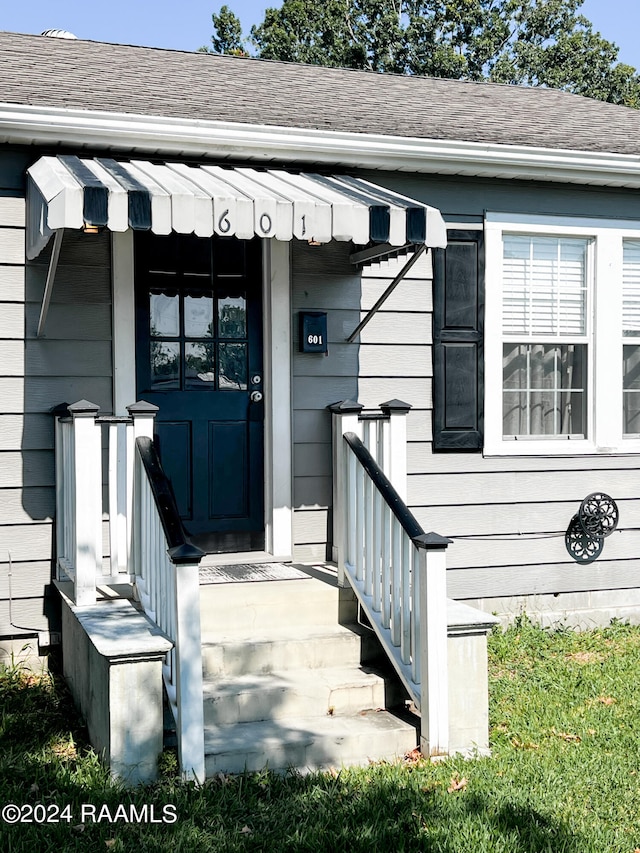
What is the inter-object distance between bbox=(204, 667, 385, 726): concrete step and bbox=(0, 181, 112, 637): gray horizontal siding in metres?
1.47

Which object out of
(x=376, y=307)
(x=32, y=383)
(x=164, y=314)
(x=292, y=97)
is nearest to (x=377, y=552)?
(x=376, y=307)

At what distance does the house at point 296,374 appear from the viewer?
460cm

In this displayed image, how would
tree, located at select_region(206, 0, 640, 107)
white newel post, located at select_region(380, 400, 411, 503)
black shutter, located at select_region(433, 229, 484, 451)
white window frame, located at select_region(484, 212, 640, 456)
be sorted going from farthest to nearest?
tree, located at select_region(206, 0, 640, 107) < white window frame, located at select_region(484, 212, 640, 456) < black shutter, located at select_region(433, 229, 484, 451) < white newel post, located at select_region(380, 400, 411, 503)

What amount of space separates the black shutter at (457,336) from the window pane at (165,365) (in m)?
1.70

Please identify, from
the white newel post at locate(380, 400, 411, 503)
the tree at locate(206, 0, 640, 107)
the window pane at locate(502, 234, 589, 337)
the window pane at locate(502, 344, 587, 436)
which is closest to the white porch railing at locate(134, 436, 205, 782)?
the white newel post at locate(380, 400, 411, 503)

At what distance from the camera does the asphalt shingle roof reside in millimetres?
5832

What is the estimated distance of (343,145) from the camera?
5781mm

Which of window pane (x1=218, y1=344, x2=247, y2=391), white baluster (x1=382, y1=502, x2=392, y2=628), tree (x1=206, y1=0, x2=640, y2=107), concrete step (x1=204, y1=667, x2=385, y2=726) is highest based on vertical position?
tree (x1=206, y1=0, x2=640, y2=107)

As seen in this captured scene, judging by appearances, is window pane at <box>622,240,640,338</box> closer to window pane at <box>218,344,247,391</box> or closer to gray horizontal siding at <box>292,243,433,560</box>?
gray horizontal siding at <box>292,243,433,560</box>

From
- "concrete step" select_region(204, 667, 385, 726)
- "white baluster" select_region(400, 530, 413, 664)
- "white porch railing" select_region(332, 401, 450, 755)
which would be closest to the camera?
"white porch railing" select_region(332, 401, 450, 755)

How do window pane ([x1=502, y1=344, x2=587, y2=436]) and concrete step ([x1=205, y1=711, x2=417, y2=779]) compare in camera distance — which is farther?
window pane ([x1=502, y1=344, x2=587, y2=436])

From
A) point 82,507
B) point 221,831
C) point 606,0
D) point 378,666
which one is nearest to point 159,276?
point 82,507

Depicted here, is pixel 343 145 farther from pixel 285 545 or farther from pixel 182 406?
pixel 285 545

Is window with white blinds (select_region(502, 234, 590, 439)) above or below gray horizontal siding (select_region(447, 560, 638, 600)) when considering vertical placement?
above
